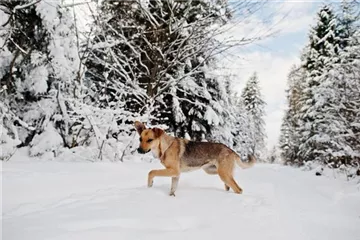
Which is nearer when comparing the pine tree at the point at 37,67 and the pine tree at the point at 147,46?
the pine tree at the point at 37,67

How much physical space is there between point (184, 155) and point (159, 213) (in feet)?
6.29

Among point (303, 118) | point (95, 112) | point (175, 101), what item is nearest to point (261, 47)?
point (175, 101)

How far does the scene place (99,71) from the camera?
14.5m

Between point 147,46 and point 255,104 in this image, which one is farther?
point 255,104

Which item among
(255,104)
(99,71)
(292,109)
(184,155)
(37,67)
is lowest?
(184,155)

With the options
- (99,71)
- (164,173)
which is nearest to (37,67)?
(99,71)

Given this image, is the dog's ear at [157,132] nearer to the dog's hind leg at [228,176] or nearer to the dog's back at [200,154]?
the dog's back at [200,154]

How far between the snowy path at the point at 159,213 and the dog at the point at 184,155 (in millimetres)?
349

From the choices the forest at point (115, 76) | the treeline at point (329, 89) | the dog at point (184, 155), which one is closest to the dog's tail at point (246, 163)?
the dog at point (184, 155)

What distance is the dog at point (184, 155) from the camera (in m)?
5.82

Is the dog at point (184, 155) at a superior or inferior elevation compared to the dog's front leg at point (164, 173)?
superior

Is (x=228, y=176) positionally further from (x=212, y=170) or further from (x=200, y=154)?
(x=200, y=154)

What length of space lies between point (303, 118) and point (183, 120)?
47.5 feet

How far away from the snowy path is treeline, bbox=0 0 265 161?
410 cm
